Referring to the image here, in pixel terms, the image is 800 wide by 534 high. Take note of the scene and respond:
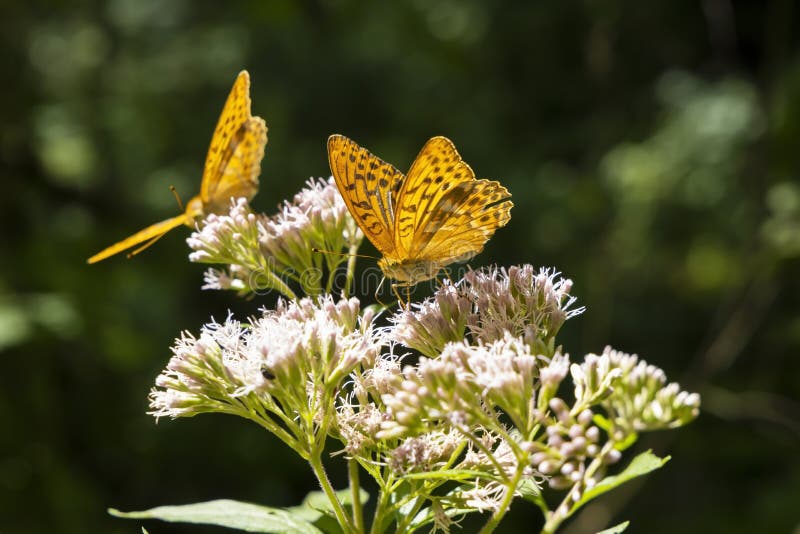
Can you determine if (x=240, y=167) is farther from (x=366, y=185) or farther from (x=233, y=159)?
(x=366, y=185)

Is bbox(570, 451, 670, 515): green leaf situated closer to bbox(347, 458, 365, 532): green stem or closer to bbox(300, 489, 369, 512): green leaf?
bbox(347, 458, 365, 532): green stem

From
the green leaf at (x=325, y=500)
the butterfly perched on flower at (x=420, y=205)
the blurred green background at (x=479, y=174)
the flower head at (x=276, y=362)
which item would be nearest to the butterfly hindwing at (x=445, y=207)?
the butterfly perched on flower at (x=420, y=205)

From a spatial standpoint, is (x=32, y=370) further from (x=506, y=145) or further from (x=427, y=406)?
(x=427, y=406)

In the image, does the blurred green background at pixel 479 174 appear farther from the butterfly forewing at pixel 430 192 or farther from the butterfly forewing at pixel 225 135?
the butterfly forewing at pixel 430 192

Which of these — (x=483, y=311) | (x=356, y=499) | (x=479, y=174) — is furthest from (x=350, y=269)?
(x=479, y=174)

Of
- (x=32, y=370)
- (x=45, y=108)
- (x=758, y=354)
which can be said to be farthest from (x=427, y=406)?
(x=45, y=108)

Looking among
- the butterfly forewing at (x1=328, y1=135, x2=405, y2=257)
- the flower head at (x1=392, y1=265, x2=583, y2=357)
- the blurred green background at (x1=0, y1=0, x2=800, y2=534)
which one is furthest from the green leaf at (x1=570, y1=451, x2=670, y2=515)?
the blurred green background at (x1=0, y1=0, x2=800, y2=534)
